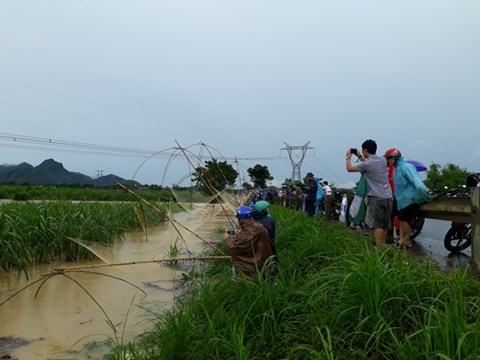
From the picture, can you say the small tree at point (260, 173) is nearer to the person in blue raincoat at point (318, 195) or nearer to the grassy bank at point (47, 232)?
the person in blue raincoat at point (318, 195)

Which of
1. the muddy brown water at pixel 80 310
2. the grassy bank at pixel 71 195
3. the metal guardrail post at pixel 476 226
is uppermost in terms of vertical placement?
the metal guardrail post at pixel 476 226

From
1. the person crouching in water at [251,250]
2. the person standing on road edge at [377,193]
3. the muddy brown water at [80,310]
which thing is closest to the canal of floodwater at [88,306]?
the muddy brown water at [80,310]

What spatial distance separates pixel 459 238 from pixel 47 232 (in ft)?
22.8

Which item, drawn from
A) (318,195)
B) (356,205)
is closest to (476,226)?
(356,205)

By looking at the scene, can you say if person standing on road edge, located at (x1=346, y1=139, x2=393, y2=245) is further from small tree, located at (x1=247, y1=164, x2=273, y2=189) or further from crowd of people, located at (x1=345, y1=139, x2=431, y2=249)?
small tree, located at (x1=247, y1=164, x2=273, y2=189)

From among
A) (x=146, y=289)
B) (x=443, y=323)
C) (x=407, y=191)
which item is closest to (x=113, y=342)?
(x=146, y=289)

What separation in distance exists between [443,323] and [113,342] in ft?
9.69

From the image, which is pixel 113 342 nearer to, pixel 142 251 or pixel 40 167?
pixel 142 251

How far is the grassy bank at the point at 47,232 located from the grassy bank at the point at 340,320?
3.35 meters

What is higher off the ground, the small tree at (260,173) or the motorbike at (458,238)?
the small tree at (260,173)

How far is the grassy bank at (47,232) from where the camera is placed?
6.08 metres

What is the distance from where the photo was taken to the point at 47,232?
705 cm

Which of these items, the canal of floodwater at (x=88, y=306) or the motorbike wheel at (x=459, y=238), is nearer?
the canal of floodwater at (x=88, y=306)

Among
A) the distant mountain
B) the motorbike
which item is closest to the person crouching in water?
the motorbike
